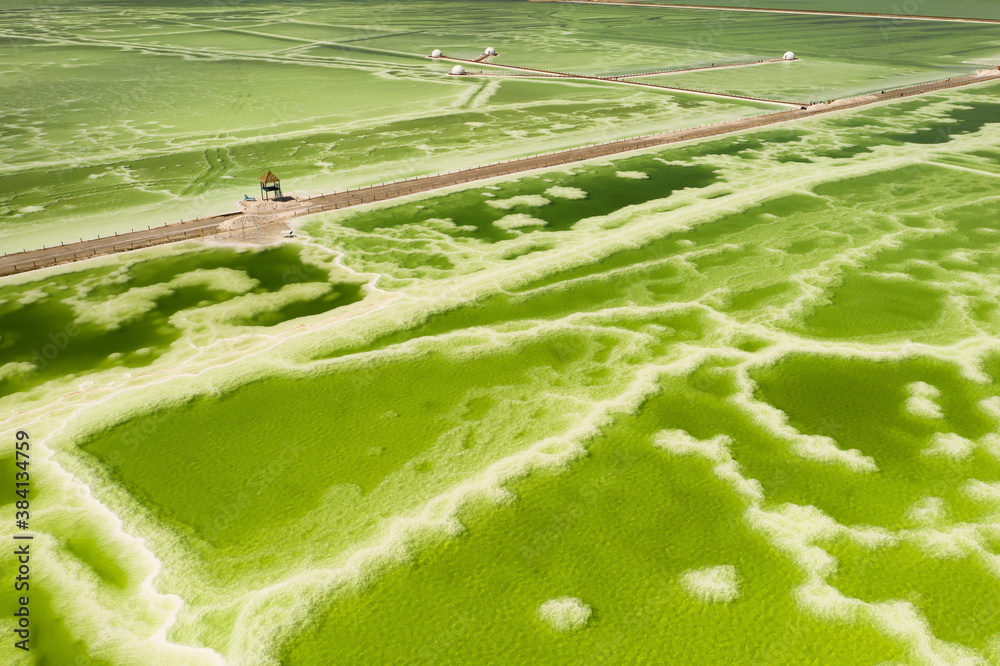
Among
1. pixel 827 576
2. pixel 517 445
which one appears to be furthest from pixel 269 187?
pixel 827 576

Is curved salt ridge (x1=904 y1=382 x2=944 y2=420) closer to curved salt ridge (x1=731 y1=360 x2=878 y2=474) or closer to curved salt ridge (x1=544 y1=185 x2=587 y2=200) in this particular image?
curved salt ridge (x1=731 y1=360 x2=878 y2=474)

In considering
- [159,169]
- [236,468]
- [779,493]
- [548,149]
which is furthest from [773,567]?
[159,169]

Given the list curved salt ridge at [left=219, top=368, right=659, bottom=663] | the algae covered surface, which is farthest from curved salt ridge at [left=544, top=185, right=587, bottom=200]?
curved salt ridge at [left=219, top=368, right=659, bottom=663]

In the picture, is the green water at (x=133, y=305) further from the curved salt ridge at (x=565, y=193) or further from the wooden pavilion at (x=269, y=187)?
the curved salt ridge at (x=565, y=193)

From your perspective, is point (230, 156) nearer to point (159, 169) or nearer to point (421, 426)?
point (159, 169)

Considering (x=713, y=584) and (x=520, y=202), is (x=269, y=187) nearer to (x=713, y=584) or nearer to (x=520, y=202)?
(x=520, y=202)

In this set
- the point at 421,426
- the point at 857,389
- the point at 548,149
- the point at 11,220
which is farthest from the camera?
the point at 548,149

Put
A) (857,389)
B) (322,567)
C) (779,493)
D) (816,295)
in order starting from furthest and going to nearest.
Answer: (816,295), (857,389), (779,493), (322,567)

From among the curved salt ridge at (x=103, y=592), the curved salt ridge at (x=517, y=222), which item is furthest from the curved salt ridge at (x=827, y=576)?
the curved salt ridge at (x=517, y=222)
